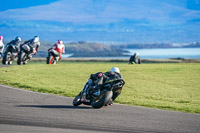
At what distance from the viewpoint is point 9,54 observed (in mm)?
33875

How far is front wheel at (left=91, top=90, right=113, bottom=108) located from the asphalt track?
163mm

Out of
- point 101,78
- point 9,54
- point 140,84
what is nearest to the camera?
point 101,78

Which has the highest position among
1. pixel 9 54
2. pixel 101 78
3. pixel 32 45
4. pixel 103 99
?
pixel 32 45

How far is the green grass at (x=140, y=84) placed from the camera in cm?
1694

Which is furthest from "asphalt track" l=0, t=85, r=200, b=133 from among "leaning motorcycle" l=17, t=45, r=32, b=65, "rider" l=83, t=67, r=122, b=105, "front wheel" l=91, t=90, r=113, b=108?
"leaning motorcycle" l=17, t=45, r=32, b=65

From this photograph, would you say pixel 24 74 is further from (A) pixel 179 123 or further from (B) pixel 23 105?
(A) pixel 179 123

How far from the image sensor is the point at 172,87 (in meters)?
21.5

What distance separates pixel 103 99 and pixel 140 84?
847 centimetres

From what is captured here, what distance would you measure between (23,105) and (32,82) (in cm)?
769

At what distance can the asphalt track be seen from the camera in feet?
35.4

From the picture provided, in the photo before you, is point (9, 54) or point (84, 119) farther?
point (9, 54)

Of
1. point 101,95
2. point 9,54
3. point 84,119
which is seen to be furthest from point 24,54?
point 84,119

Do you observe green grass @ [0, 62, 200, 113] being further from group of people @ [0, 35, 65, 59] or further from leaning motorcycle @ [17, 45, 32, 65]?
group of people @ [0, 35, 65, 59]

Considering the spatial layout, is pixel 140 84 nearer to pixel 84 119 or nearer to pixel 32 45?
→ pixel 84 119
